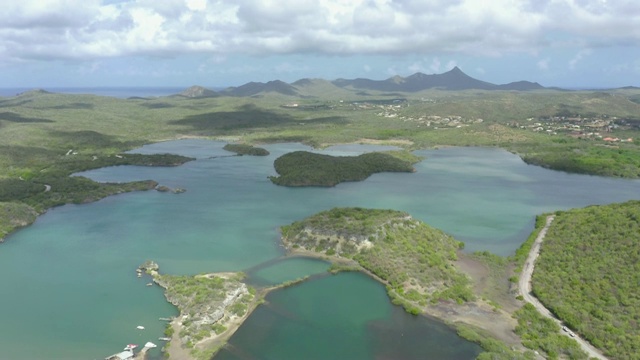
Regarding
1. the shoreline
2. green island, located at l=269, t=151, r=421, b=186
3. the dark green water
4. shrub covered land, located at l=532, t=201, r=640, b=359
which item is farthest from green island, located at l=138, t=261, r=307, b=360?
green island, located at l=269, t=151, r=421, b=186

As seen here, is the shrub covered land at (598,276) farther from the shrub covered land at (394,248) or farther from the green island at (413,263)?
the shrub covered land at (394,248)

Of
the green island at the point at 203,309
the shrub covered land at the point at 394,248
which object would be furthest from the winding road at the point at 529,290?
the green island at the point at 203,309

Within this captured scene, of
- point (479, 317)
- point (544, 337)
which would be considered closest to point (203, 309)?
point (479, 317)

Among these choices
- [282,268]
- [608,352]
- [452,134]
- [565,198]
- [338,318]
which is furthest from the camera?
[452,134]

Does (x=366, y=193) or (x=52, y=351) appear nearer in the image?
(x=52, y=351)

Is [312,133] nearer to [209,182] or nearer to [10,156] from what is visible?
[209,182]

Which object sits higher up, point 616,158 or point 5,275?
point 616,158

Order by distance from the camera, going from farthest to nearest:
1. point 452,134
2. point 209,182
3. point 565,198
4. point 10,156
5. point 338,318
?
point 452,134 → point 10,156 → point 209,182 → point 565,198 → point 338,318

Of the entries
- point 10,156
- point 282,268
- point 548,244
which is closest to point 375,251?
point 282,268

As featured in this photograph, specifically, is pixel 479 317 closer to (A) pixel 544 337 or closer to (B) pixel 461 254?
(A) pixel 544 337
